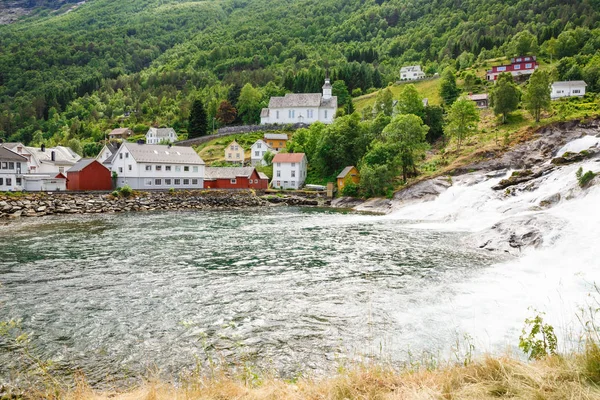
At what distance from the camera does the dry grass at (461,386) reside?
540cm

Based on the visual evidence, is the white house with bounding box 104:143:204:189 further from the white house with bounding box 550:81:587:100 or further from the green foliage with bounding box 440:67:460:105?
the white house with bounding box 550:81:587:100

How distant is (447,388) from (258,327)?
813 centimetres

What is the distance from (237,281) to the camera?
1862 centimetres

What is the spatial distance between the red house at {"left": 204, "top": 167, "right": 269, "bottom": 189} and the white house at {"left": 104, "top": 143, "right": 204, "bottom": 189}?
7.26ft

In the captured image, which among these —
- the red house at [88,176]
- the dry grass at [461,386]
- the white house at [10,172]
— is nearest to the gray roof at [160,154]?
the red house at [88,176]

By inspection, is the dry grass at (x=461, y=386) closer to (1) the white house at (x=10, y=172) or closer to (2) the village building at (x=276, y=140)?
(1) the white house at (x=10, y=172)

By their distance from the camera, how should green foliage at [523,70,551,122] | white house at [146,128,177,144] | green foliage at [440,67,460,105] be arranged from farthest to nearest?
1. white house at [146,128,177,144]
2. green foliage at [440,67,460,105]
3. green foliage at [523,70,551,122]

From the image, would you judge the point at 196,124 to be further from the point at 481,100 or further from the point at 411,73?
the point at 411,73

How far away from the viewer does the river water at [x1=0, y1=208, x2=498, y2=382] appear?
11141mm

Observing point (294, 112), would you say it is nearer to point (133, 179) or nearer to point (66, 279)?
point (133, 179)

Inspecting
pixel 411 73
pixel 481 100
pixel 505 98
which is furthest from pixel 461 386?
pixel 411 73

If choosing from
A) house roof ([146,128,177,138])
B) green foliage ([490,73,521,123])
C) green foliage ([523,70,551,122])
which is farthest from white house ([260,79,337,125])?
green foliage ([523,70,551,122])

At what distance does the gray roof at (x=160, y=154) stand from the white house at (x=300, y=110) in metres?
49.9

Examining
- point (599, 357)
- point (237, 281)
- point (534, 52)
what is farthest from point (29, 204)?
point (534, 52)
